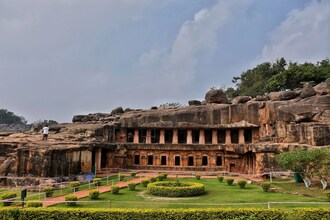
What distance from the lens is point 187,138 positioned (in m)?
36.1

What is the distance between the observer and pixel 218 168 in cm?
3347

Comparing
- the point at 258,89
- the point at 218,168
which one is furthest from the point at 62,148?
the point at 258,89

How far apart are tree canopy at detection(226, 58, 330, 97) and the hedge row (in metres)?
38.0

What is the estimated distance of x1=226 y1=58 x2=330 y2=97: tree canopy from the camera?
44.8 m

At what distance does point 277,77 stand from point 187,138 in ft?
69.6

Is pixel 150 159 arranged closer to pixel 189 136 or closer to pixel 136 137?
pixel 136 137

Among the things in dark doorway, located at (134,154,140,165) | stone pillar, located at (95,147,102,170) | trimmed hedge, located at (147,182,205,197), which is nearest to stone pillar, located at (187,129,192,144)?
dark doorway, located at (134,154,140,165)

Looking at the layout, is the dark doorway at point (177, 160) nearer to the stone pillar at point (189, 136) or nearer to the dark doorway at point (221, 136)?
the stone pillar at point (189, 136)

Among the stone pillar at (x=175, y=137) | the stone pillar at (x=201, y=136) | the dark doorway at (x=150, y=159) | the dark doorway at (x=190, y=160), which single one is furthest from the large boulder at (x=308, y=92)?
the dark doorway at (x=150, y=159)

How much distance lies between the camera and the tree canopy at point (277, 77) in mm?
44812

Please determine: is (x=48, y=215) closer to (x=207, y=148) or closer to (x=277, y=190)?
(x=277, y=190)

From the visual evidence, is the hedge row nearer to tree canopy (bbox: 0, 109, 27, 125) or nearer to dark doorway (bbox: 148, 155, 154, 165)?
dark doorway (bbox: 148, 155, 154, 165)

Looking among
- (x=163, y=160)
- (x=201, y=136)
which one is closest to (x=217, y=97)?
(x=201, y=136)

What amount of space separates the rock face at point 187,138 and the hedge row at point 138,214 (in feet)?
30.4
